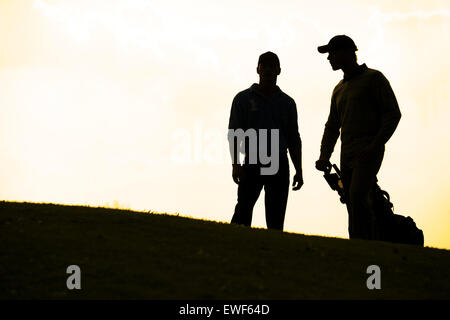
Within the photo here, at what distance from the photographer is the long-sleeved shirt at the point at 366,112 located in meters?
14.6

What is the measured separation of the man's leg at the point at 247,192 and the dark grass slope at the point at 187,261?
2.17ft

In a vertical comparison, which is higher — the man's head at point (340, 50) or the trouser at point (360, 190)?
the man's head at point (340, 50)

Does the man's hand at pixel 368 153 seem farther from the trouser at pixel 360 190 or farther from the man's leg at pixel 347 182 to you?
the man's leg at pixel 347 182

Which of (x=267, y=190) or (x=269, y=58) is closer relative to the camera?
(x=269, y=58)

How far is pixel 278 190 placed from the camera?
15.7m

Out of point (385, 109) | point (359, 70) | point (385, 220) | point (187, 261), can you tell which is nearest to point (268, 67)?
point (359, 70)

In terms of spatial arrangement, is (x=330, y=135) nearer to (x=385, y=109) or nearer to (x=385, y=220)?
(x=385, y=109)

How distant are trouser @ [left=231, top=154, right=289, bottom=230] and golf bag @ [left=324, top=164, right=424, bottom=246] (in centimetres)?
82

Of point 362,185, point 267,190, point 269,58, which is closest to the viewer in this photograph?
point 362,185

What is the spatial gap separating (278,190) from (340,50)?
2.73 meters

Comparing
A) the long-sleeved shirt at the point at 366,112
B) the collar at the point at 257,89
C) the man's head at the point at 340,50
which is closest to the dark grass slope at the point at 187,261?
the long-sleeved shirt at the point at 366,112

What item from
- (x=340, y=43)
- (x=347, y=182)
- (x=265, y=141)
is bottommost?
(x=347, y=182)

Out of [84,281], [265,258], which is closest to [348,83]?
[265,258]

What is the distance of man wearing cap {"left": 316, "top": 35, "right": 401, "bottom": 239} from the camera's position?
14.6 metres
